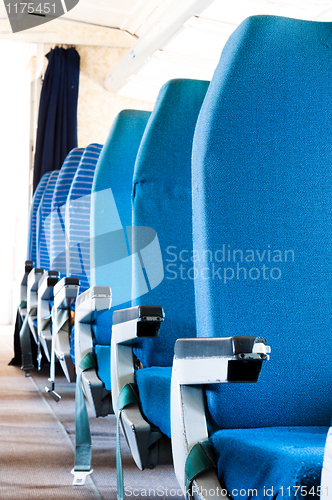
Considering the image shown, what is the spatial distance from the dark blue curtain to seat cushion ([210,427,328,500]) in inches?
175

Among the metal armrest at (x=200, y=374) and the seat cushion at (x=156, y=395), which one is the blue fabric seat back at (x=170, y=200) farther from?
the metal armrest at (x=200, y=374)

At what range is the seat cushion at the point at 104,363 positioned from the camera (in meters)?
1.50

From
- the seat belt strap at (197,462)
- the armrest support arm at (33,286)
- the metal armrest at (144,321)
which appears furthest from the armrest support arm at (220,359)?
the armrest support arm at (33,286)

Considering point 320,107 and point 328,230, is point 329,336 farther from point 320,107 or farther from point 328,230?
point 320,107

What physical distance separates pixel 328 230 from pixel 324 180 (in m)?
0.09

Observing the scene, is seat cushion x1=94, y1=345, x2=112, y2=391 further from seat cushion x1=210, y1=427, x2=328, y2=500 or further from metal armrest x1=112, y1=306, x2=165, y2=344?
seat cushion x1=210, y1=427, x2=328, y2=500

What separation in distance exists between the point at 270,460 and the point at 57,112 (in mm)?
4788

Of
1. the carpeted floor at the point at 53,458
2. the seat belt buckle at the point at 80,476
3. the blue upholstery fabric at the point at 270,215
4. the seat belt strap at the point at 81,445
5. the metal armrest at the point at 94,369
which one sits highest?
the blue upholstery fabric at the point at 270,215

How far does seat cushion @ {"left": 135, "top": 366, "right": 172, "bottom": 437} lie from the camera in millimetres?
1001

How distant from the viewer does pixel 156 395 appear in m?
1.06

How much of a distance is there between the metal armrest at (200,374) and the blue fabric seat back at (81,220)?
58.6 inches

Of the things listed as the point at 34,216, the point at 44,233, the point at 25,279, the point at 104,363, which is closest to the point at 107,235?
the point at 104,363

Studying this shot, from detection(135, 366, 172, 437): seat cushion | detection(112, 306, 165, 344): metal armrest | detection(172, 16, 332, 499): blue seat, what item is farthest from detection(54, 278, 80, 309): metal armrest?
detection(172, 16, 332, 499): blue seat

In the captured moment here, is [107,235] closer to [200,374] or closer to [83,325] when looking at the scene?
[83,325]
